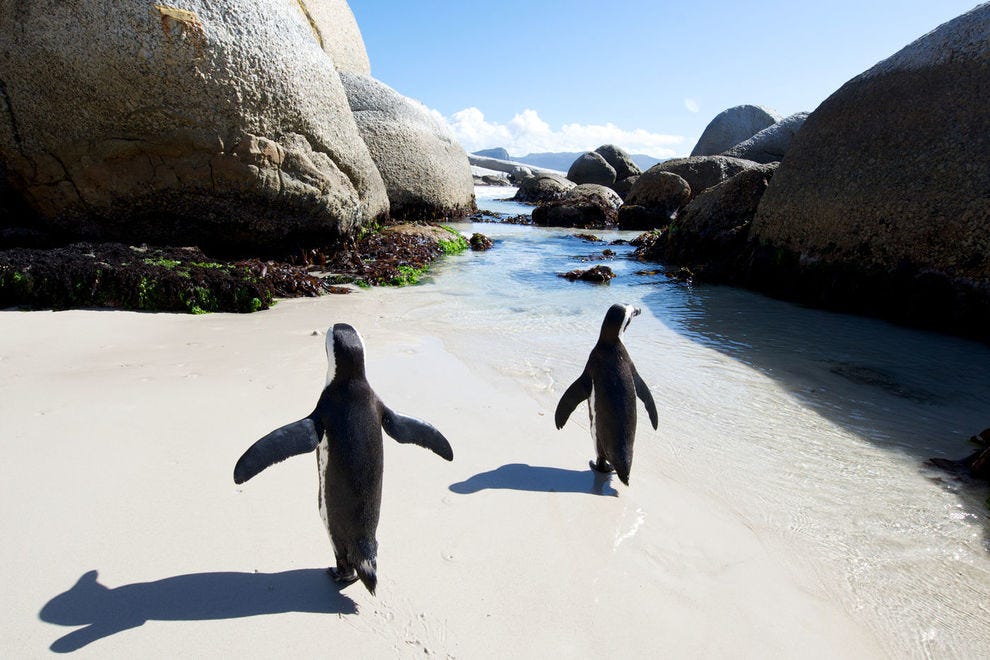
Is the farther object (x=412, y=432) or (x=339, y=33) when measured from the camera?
(x=339, y=33)

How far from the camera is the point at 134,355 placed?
4.29 meters

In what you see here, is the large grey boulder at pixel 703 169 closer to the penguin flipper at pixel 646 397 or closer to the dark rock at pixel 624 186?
the dark rock at pixel 624 186

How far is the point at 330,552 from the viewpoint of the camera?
2367 mm

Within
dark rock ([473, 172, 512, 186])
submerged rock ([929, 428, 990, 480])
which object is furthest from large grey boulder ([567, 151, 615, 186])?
submerged rock ([929, 428, 990, 480])

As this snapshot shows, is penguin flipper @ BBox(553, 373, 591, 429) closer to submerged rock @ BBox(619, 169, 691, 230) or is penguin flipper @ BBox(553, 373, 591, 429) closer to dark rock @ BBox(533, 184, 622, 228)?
submerged rock @ BBox(619, 169, 691, 230)

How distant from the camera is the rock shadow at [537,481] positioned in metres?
2.94

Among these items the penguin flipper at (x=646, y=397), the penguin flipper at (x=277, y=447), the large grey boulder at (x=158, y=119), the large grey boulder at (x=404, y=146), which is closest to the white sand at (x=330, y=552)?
the penguin flipper at (x=646, y=397)

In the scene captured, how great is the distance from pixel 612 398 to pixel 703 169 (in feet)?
60.2

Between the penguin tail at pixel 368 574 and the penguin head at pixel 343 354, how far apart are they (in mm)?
655

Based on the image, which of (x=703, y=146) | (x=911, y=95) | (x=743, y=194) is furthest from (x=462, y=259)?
(x=703, y=146)

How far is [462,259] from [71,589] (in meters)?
9.66

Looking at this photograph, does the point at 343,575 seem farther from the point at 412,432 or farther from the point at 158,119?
the point at 158,119

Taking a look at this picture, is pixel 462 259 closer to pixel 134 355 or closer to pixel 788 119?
pixel 134 355

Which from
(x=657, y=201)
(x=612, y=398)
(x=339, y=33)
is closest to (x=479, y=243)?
(x=657, y=201)
